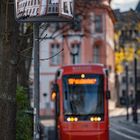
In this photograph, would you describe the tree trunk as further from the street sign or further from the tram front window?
the tram front window

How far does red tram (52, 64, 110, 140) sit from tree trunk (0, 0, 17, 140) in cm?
1304

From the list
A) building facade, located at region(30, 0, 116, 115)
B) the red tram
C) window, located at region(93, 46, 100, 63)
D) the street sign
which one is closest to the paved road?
the red tram

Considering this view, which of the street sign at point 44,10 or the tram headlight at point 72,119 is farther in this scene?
the tram headlight at point 72,119

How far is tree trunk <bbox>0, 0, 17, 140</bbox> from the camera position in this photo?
1288 cm

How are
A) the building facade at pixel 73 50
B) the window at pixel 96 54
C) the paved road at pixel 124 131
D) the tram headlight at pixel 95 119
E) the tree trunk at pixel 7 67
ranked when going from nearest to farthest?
the tree trunk at pixel 7 67, the tram headlight at pixel 95 119, the paved road at pixel 124 131, the building facade at pixel 73 50, the window at pixel 96 54

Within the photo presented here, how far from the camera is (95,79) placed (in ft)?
87.7

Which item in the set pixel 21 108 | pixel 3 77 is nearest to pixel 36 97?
pixel 3 77

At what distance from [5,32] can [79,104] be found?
1397 cm

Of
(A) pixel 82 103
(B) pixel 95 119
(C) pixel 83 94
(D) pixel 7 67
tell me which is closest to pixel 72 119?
(A) pixel 82 103

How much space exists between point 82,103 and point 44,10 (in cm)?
1520

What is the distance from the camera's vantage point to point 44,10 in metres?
11.5

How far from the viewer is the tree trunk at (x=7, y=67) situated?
42.3 feet

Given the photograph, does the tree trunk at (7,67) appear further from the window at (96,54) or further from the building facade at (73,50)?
the window at (96,54)

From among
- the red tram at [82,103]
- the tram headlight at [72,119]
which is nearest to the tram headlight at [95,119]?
the red tram at [82,103]
